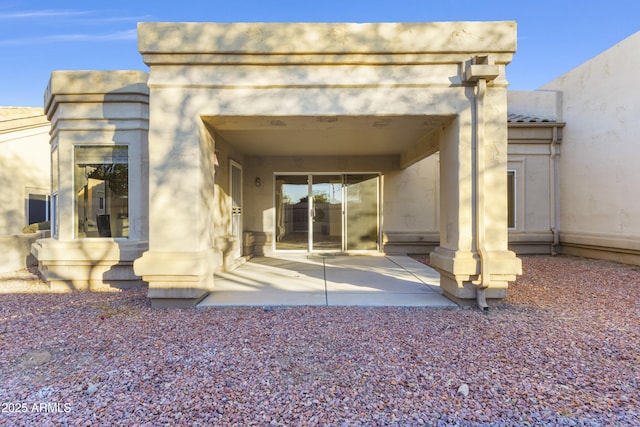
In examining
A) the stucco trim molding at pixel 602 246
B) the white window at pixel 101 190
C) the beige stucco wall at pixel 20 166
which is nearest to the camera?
the white window at pixel 101 190

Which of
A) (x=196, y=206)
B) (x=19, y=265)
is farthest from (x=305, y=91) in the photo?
(x=19, y=265)

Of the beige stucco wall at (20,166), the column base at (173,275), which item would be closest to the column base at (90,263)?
the column base at (173,275)

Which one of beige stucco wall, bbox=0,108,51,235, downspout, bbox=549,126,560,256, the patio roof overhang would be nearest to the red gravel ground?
the patio roof overhang

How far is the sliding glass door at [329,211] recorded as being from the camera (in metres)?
9.09

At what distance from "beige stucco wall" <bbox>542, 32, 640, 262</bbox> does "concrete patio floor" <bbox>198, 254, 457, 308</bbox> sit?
4799 millimetres

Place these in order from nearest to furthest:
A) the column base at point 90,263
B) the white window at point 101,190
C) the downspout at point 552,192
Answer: the column base at point 90,263, the white window at point 101,190, the downspout at point 552,192

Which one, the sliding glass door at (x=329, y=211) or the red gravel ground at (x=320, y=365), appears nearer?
the red gravel ground at (x=320, y=365)

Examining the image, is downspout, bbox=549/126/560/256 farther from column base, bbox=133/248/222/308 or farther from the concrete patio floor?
column base, bbox=133/248/222/308

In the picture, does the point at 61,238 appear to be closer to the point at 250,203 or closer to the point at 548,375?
the point at 250,203

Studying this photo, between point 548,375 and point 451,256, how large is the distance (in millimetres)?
1823

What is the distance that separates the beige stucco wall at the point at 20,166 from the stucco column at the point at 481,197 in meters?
11.9

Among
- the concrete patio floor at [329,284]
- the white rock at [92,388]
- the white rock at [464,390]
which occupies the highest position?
the concrete patio floor at [329,284]

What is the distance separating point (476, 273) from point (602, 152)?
677cm

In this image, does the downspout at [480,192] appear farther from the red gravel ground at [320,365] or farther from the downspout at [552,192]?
the downspout at [552,192]
